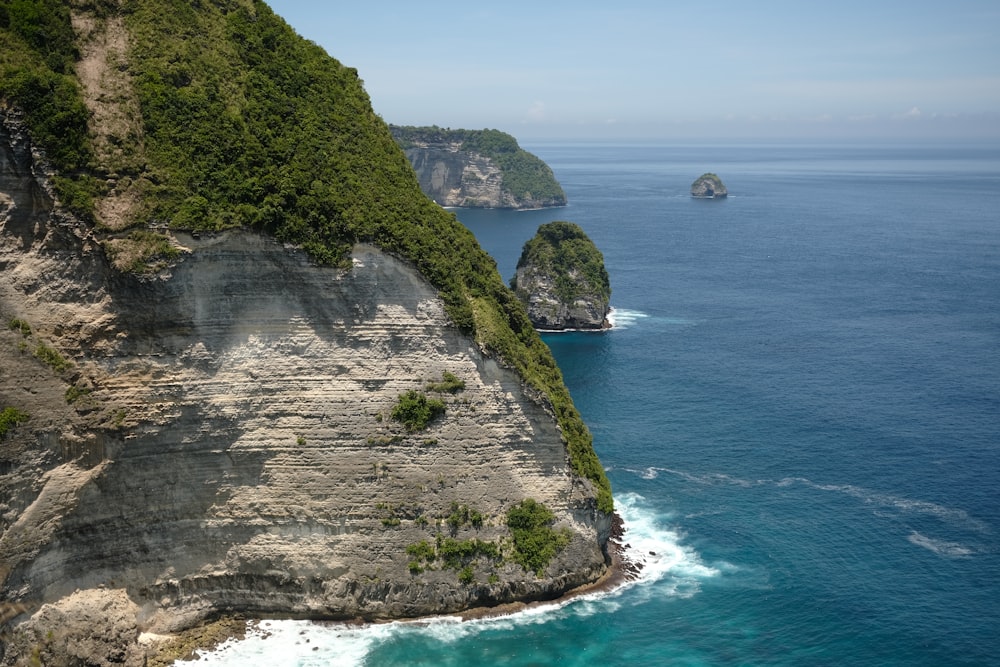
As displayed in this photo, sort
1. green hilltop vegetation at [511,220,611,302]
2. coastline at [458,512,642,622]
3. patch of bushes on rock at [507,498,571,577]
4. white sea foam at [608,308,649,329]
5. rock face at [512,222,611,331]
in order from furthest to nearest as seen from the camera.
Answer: white sea foam at [608,308,649,329] → green hilltop vegetation at [511,220,611,302] → rock face at [512,222,611,331] → patch of bushes on rock at [507,498,571,577] → coastline at [458,512,642,622]

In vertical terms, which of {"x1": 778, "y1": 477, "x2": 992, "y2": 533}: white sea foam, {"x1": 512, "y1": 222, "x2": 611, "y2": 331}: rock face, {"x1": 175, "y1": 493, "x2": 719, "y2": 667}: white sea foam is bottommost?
{"x1": 175, "y1": 493, "x2": 719, "y2": 667}: white sea foam

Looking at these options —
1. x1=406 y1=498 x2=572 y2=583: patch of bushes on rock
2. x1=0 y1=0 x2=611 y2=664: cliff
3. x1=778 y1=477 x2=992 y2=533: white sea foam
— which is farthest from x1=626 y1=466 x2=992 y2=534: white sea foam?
x1=406 y1=498 x2=572 y2=583: patch of bushes on rock

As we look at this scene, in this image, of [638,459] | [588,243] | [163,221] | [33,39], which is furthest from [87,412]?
[588,243]

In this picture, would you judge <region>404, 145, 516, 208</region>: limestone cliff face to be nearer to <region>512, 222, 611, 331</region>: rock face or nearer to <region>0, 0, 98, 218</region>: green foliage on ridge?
<region>512, 222, 611, 331</region>: rock face

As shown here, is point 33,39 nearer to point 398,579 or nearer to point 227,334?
point 227,334

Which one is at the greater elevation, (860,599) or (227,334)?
(227,334)

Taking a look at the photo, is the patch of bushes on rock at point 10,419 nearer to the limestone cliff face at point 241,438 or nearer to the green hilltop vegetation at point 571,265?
the limestone cliff face at point 241,438
